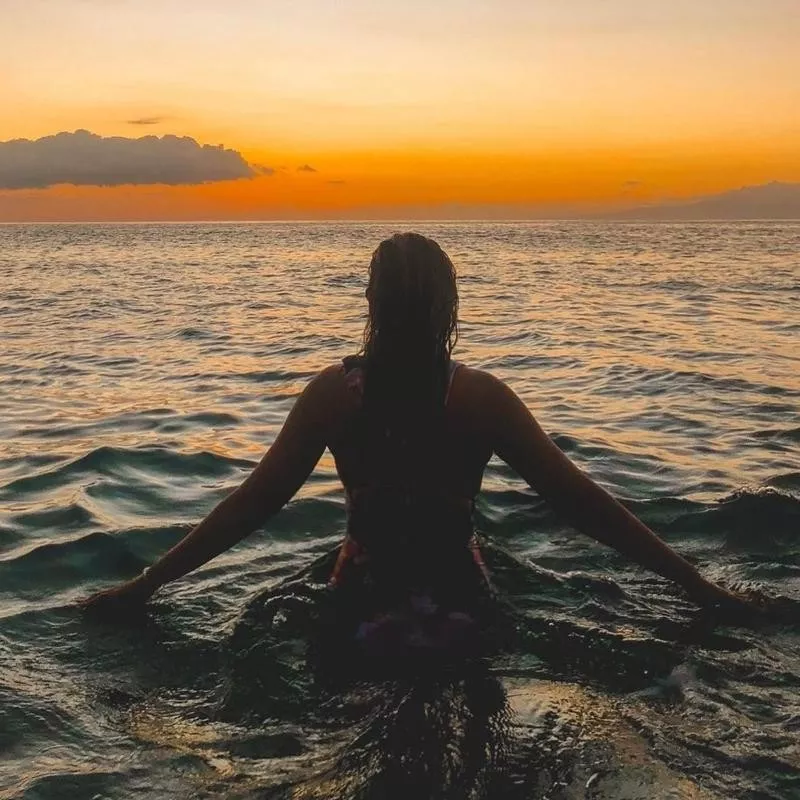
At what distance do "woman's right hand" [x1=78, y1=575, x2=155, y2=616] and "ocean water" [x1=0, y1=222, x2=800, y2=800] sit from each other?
9 cm

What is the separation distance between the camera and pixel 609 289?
94.9 feet

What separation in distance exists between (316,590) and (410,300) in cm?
236

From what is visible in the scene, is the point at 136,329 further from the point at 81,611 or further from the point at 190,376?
the point at 81,611

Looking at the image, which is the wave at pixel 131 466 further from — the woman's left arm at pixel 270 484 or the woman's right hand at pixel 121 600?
the woman's left arm at pixel 270 484

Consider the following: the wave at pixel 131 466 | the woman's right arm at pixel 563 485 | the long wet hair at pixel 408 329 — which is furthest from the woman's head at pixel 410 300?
the wave at pixel 131 466

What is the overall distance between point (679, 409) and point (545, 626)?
20.8 feet

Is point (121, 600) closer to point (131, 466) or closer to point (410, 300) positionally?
point (410, 300)

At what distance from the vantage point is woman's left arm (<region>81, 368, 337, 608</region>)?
3.75 m

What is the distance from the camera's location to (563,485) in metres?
3.83

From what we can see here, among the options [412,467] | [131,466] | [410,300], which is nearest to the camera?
[410,300]

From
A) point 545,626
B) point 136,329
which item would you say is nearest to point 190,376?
point 136,329

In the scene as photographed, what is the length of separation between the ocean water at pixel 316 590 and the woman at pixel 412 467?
0.41m

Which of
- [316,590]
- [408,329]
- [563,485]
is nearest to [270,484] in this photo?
[408,329]

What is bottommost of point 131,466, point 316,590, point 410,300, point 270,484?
point 316,590
